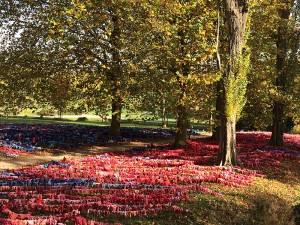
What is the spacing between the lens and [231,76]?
50.4 feet

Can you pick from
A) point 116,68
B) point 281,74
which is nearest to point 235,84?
point 116,68

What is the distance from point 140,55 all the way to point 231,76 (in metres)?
6.95

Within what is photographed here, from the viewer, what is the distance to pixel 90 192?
34.3 ft

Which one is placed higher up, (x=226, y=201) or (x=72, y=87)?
(x=72, y=87)

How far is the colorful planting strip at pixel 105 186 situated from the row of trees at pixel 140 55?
4910mm

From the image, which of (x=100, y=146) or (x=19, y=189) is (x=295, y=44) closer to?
(x=100, y=146)

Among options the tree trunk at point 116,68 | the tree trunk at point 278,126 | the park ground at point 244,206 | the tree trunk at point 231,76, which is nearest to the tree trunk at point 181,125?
the tree trunk at point 116,68

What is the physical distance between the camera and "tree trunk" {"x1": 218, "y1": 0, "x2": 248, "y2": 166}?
15.4 meters

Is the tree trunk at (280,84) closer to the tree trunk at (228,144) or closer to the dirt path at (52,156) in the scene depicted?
the tree trunk at (228,144)

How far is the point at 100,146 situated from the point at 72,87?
4556 mm

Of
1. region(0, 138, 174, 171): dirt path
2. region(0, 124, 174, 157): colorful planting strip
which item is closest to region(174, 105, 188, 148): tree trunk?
region(0, 138, 174, 171): dirt path

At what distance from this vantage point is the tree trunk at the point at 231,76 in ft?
50.5

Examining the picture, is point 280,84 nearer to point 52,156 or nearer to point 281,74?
point 281,74

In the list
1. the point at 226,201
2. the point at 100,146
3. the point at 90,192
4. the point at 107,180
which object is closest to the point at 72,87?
the point at 100,146
